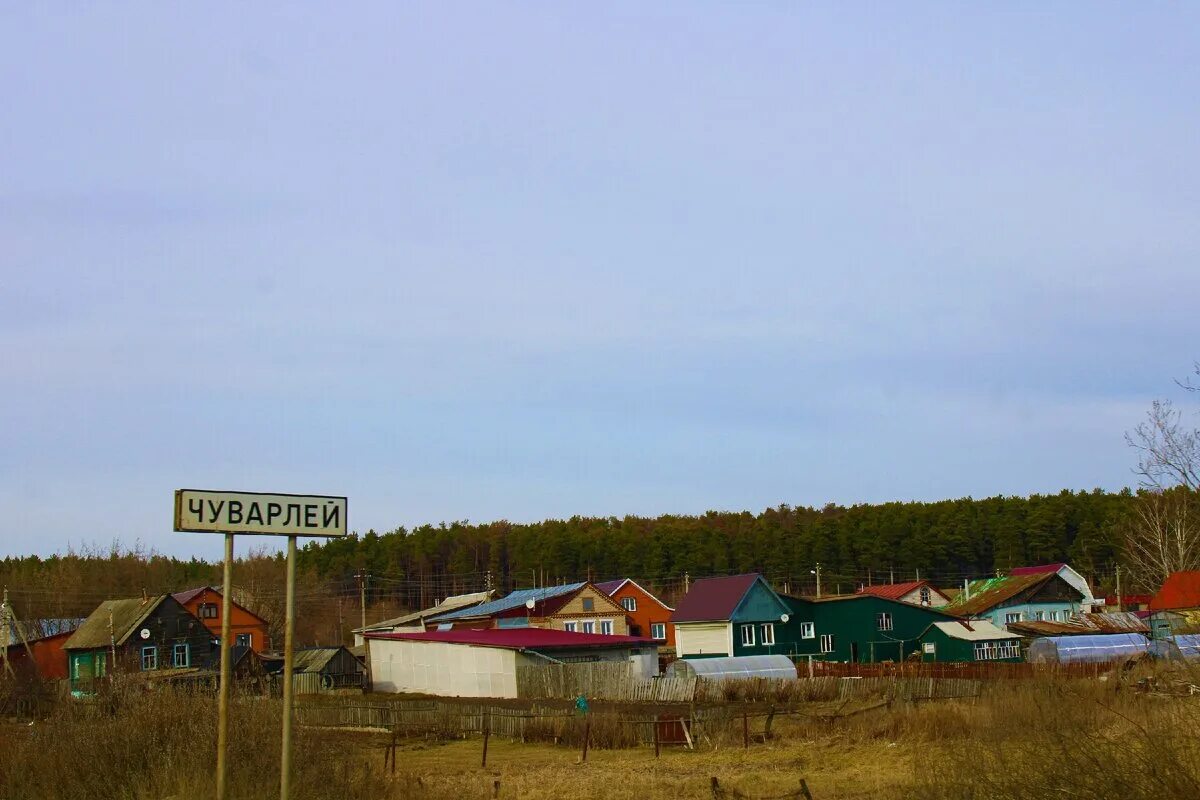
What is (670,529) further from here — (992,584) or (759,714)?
(759,714)

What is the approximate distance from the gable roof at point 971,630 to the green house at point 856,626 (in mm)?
762

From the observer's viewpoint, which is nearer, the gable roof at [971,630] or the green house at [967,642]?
the green house at [967,642]

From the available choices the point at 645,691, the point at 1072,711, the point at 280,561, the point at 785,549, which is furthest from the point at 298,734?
the point at 280,561

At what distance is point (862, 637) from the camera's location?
204 feet

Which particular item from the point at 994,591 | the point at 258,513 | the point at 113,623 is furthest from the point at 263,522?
the point at 994,591

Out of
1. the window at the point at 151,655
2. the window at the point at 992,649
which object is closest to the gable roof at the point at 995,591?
the window at the point at 992,649

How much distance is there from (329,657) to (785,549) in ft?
215

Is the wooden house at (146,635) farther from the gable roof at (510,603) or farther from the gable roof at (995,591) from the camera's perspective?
the gable roof at (995,591)

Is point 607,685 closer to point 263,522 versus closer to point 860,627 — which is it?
point 860,627

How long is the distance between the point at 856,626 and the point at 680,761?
3689cm

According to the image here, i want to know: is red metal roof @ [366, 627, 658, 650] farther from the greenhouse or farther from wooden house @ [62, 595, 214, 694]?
the greenhouse

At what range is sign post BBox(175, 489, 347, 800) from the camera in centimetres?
1016

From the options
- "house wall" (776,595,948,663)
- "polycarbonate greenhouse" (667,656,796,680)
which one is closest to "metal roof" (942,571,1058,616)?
"house wall" (776,595,948,663)

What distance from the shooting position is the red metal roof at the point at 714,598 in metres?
61.5
